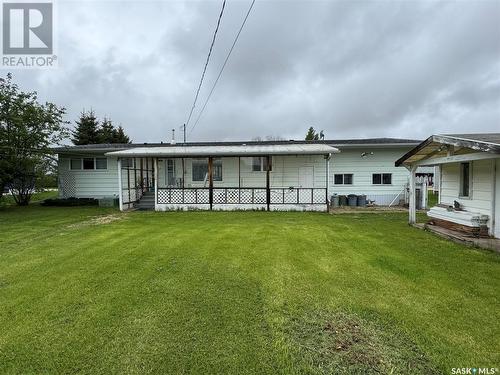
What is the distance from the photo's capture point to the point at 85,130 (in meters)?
34.9

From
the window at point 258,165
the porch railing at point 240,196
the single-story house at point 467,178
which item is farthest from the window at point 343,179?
the single-story house at point 467,178

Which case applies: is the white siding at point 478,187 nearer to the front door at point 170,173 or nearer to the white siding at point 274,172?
the white siding at point 274,172

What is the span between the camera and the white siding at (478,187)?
6.90 meters

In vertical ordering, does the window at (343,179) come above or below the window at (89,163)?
below

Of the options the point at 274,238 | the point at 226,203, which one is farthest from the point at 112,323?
the point at 226,203

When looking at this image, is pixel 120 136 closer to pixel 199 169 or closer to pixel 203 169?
pixel 199 169

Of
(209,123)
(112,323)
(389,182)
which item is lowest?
(112,323)

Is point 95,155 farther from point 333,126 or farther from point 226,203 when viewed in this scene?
point 333,126

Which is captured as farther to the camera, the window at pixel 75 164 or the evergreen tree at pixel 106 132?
the evergreen tree at pixel 106 132

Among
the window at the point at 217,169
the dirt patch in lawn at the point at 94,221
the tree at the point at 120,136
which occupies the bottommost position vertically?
the dirt patch in lawn at the point at 94,221

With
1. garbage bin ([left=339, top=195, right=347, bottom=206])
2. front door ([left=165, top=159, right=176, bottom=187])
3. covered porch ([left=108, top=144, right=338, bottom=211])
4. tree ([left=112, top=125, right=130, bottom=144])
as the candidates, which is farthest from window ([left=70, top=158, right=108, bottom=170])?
tree ([left=112, top=125, right=130, bottom=144])

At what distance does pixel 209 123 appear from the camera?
33.2 meters

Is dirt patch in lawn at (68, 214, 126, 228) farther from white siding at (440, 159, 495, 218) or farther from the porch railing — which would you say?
white siding at (440, 159, 495, 218)

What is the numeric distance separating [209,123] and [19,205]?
2119 cm
